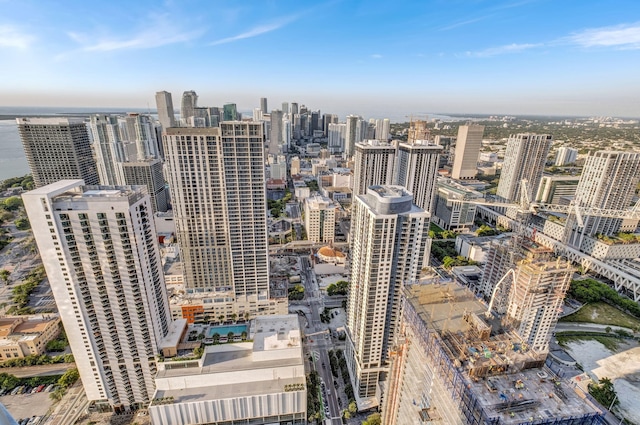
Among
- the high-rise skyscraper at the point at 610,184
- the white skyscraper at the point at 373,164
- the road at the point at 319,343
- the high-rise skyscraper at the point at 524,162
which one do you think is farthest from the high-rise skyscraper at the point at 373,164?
the high-rise skyscraper at the point at 524,162

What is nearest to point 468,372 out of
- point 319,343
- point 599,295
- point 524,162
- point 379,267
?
point 379,267

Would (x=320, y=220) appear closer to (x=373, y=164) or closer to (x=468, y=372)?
(x=373, y=164)

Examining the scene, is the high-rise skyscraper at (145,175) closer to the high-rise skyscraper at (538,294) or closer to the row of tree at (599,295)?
the high-rise skyscraper at (538,294)

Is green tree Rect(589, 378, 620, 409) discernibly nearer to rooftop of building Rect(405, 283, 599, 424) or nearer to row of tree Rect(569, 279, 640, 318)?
row of tree Rect(569, 279, 640, 318)

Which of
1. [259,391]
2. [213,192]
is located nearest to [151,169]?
[213,192]

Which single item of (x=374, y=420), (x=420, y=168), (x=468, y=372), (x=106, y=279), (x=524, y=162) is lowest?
(x=374, y=420)

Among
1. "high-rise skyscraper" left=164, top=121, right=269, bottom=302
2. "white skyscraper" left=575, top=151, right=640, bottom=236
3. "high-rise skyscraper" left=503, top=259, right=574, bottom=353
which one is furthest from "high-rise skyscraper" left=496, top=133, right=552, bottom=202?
"high-rise skyscraper" left=164, top=121, right=269, bottom=302

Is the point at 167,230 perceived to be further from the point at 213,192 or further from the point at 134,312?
the point at 134,312
